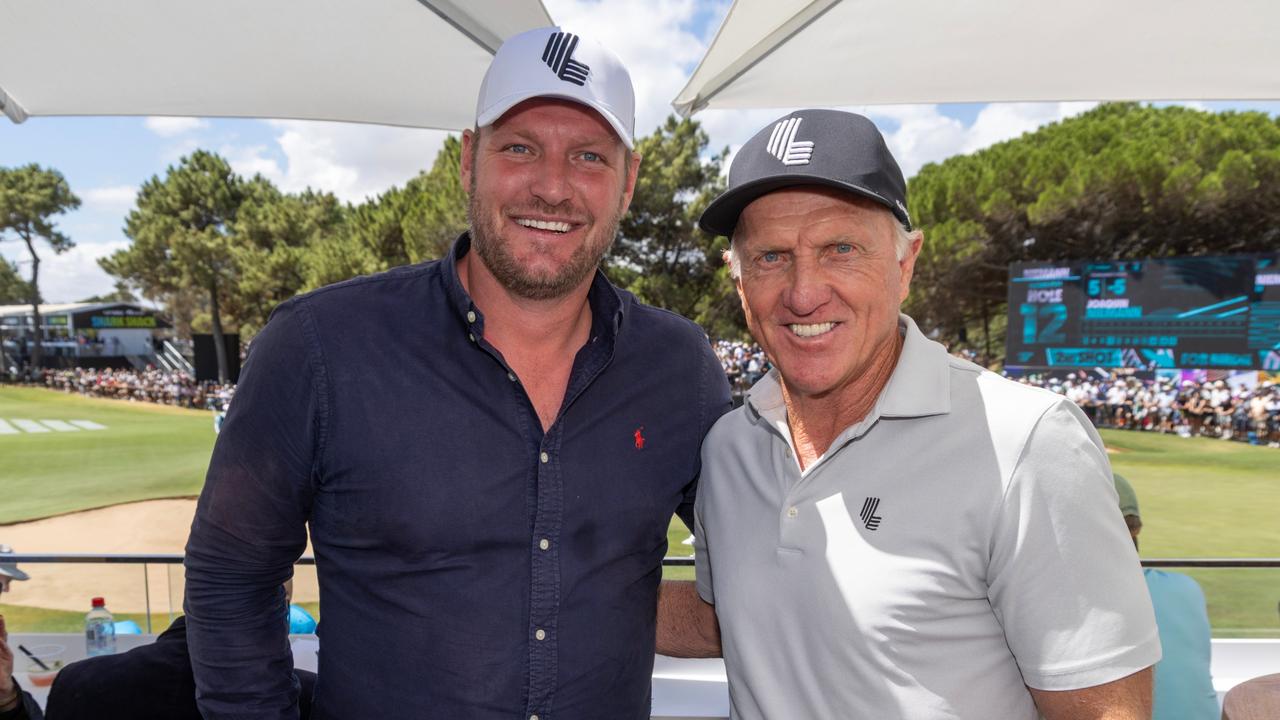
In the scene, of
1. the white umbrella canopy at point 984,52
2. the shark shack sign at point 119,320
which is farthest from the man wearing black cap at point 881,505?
the shark shack sign at point 119,320

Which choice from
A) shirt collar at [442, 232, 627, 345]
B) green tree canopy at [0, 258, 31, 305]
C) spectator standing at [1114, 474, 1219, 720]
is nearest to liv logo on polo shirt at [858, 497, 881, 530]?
shirt collar at [442, 232, 627, 345]

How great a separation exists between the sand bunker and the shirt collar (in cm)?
765

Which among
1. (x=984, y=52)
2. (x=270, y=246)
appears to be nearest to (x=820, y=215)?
(x=984, y=52)

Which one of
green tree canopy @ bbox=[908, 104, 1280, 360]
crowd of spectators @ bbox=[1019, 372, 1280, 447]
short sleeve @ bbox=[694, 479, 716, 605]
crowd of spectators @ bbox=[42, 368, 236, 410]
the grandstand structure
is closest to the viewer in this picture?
short sleeve @ bbox=[694, 479, 716, 605]

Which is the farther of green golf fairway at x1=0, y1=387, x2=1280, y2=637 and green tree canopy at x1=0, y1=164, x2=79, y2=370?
green tree canopy at x1=0, y1=164, x2=79, y2=370

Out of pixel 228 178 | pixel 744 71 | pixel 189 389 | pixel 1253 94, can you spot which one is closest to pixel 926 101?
pixel 744 71

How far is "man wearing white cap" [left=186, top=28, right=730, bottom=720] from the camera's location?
5.17 ft

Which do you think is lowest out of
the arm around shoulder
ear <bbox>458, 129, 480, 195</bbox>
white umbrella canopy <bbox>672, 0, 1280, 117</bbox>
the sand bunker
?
Answer: the sand bunker

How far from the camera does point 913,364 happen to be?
1.50 m

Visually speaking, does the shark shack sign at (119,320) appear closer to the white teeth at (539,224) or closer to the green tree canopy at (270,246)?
the green tree canopy at (270,246)

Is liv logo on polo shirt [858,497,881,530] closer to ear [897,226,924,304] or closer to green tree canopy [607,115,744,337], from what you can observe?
ear [897,226,924,304]

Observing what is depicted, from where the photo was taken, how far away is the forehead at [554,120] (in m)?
1.78

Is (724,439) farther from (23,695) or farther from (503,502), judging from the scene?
(23,695)

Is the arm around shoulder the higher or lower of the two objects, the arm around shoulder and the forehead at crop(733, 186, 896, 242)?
the lower
